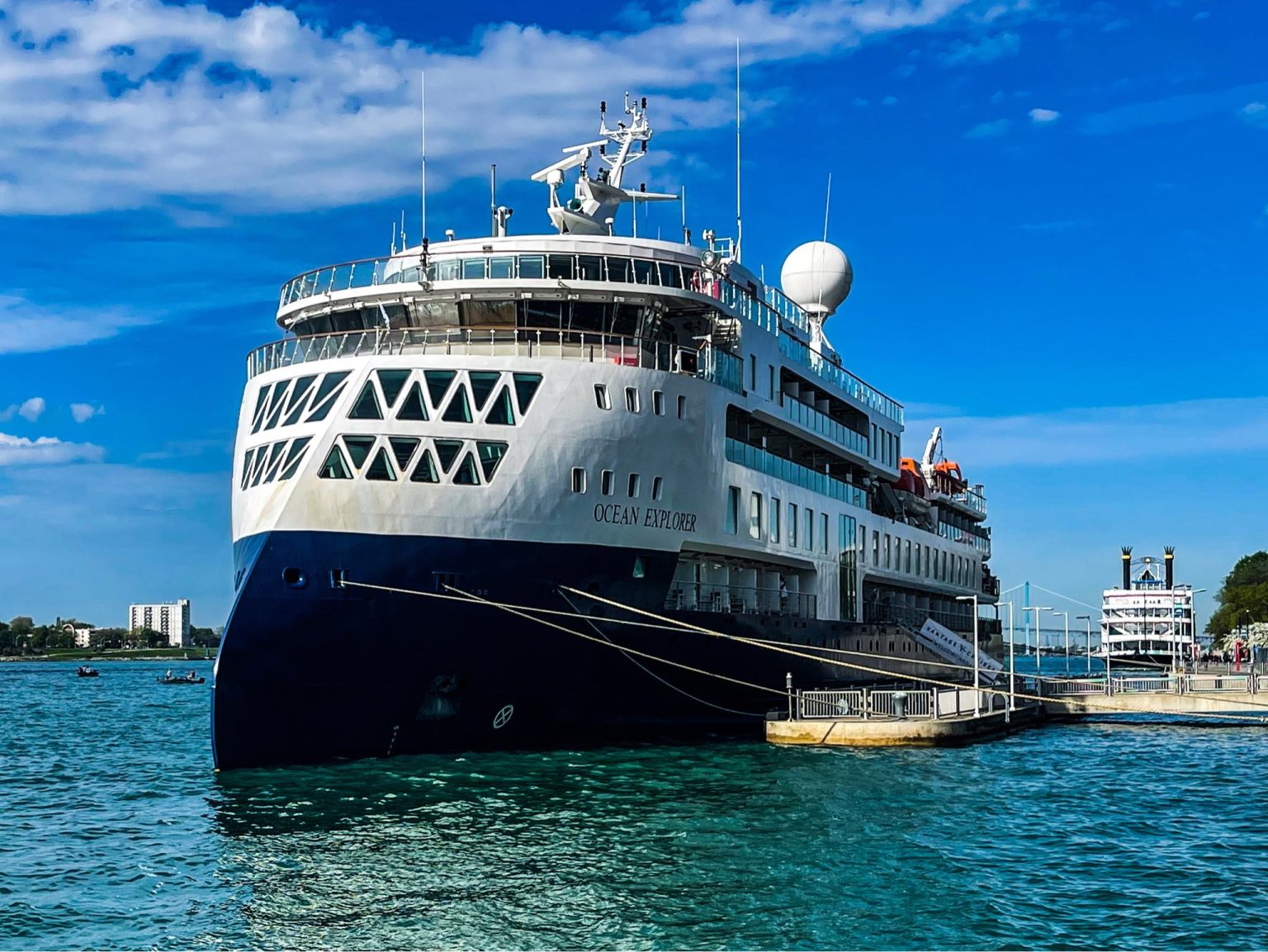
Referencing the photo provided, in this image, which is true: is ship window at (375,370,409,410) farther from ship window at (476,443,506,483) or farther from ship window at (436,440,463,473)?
ship window at (476,443,506,483)

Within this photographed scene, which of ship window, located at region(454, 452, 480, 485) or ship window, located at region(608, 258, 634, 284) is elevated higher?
ship window, located at region(608, 258, 634, 284)

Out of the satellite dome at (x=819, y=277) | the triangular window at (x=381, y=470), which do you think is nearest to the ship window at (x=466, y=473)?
the triangular window at (x=381, y=470)

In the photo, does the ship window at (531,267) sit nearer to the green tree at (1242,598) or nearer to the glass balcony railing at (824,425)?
the glass balcony railing at (824,425)

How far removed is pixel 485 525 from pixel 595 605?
3.29m

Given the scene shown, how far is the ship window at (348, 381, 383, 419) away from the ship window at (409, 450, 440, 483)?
1246mm

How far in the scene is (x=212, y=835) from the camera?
20688mm

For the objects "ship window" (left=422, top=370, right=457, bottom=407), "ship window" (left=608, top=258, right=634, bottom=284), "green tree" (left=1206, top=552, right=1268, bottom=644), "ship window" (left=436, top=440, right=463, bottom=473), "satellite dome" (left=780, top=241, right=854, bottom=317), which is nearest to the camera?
"ship window" (left=436, top=440, right=463, bottom=473)

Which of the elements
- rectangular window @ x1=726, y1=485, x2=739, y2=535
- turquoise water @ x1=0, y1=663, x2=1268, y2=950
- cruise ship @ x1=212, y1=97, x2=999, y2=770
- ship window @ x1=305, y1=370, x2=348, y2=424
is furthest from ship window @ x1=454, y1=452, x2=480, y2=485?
rectangular window @ x1=726, y1=485, x2=739, y2=535

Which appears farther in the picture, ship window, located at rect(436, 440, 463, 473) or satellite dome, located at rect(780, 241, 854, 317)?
satellite dome, located at rect(780, 241, 854, 317)

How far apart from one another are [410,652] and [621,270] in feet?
34.2

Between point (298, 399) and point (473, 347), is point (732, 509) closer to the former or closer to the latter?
point (473, 347)

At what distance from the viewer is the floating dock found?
1262 inches

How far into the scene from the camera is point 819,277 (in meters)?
50.5

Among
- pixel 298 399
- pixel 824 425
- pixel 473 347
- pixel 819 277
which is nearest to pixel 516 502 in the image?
pixel 473 347
